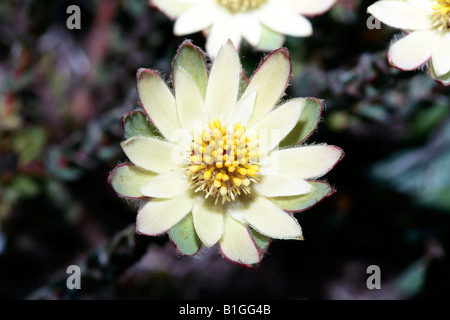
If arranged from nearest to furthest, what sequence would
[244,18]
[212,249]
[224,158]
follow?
[224,158]
[244,18]
[212,249]

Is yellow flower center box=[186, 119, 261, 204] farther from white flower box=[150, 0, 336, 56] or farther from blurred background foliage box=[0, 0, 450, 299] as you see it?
blurred background foliage box=[0, 0, 450, 299]

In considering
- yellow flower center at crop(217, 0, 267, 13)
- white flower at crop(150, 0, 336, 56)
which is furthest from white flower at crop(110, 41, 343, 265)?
yellow flower center at crop(217, 0, 267, 13)

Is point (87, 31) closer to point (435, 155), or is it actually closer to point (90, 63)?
point (90, 63)

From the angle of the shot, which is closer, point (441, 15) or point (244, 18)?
point (441, 15)

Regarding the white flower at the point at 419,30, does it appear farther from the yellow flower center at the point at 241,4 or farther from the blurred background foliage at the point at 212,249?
the blurred background foliage at the point at 212,249

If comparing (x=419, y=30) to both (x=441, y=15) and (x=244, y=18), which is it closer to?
(x=441, y=15)

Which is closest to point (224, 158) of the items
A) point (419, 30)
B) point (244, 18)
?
point (244, 18)

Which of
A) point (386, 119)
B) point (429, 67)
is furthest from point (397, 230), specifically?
point (429, 67)
